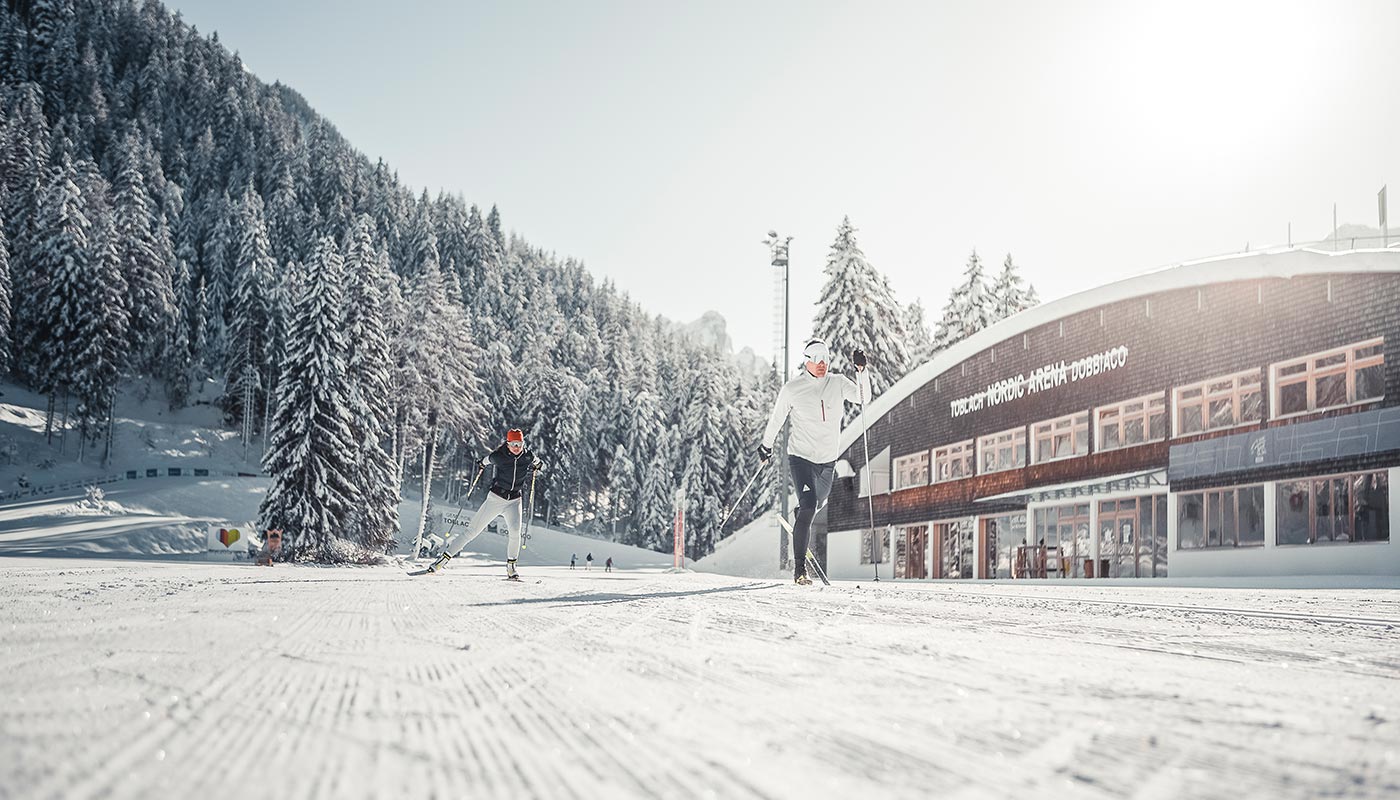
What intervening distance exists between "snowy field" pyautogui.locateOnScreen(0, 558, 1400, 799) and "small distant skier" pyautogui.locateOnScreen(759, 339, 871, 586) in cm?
542

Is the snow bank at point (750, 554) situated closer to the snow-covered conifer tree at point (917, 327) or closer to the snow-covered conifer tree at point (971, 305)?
the snow-covered conifer tree at point (971, 305)

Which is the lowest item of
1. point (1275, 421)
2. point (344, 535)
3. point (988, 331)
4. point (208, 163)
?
point (344, 535)

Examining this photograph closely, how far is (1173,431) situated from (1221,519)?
267cm

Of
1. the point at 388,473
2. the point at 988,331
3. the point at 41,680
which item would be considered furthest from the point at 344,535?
the point at 41,680

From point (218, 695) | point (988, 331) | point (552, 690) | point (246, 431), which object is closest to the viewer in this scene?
point (218, 695)

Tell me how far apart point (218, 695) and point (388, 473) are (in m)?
38.6

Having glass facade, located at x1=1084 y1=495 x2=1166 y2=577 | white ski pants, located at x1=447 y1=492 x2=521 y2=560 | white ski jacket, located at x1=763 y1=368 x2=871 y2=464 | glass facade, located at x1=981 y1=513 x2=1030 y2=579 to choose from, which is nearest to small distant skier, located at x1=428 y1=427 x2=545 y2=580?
white ski pants, located at x1=447 y1=492 x2=521 y2=560

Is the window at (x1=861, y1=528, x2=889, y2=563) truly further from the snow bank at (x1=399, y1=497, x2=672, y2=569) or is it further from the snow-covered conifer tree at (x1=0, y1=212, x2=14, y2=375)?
the snow-covered conifer tree at (x1=0, y1=212, x2=14, y2=375)

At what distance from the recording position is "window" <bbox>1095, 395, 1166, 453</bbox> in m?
26.0

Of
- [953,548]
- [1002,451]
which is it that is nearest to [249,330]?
[953,548]

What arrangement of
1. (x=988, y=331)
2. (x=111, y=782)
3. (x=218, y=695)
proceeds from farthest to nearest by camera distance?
1. (x=988, y=331)
2. (x=218, y=695)
3. (x=111, y=782)

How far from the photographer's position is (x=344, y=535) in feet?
111

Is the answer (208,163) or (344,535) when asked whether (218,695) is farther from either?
(208,163)

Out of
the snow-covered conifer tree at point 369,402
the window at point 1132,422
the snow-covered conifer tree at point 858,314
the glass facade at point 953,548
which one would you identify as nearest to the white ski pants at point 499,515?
the window at point 1132,422
